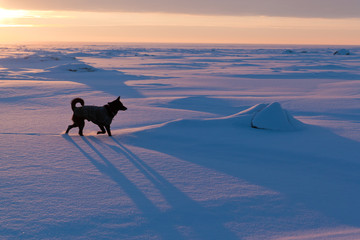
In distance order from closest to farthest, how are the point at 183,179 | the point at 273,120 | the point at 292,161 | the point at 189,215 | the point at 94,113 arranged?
the point at 189,215 < the point at 183,179 < the point at 292,161 < the point at 94,113 < the point at 273,120

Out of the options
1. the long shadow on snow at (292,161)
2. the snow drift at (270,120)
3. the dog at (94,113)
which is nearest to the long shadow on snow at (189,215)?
the long shadow on snow at (292,161)

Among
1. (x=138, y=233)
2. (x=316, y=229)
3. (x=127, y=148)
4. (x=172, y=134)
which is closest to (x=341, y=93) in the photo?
(x=172, y=134)

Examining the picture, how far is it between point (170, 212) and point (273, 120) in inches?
134

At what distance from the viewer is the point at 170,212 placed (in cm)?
261

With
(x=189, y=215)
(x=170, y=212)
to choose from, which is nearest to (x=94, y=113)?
(x=170, y=212)

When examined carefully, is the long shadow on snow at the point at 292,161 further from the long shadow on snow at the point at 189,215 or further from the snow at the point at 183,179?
the long shadow on snow at the point at 189,215

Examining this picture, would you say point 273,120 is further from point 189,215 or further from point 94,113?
point 189,215

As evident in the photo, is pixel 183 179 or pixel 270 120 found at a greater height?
pixel 270 120

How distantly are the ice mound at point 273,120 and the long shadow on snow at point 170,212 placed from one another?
2564mm

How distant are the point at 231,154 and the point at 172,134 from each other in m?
1.18

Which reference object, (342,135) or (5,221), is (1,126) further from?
(342,135)

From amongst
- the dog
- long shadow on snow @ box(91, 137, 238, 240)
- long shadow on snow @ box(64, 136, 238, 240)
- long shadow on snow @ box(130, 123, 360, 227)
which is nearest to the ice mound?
long shadow on snow @ box(130, 123, 360, 227)

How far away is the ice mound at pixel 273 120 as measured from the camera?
215 inches

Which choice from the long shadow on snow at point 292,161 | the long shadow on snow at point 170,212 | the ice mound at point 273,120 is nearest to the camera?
the long shadow on snow at point 170,212
